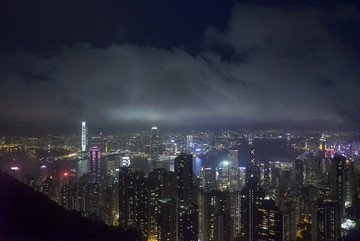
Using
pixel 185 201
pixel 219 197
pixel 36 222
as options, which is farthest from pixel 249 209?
pixel 36 222

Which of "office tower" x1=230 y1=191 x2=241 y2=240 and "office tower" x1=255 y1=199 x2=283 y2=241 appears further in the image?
"office tower" x1=230 y1=191 x2=241 y2=240

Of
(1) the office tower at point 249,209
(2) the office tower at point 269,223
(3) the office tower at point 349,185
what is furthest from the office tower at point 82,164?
(3) the office tower at point 349,185

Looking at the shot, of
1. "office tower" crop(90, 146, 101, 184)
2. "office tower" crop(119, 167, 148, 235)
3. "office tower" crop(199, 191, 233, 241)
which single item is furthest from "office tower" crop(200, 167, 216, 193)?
"office tower" crop(90, 146, 101, 184)

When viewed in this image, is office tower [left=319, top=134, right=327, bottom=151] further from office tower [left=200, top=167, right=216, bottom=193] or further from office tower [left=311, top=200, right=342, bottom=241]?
office tower [left=311, top=200, right=342, bottom=241]

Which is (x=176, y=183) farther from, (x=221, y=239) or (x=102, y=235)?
(x=102, y=235)

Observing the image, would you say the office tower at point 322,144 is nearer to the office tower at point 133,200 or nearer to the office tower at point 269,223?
the office tower at point 269,223

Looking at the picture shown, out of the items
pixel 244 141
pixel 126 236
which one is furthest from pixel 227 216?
pixel 244 141
